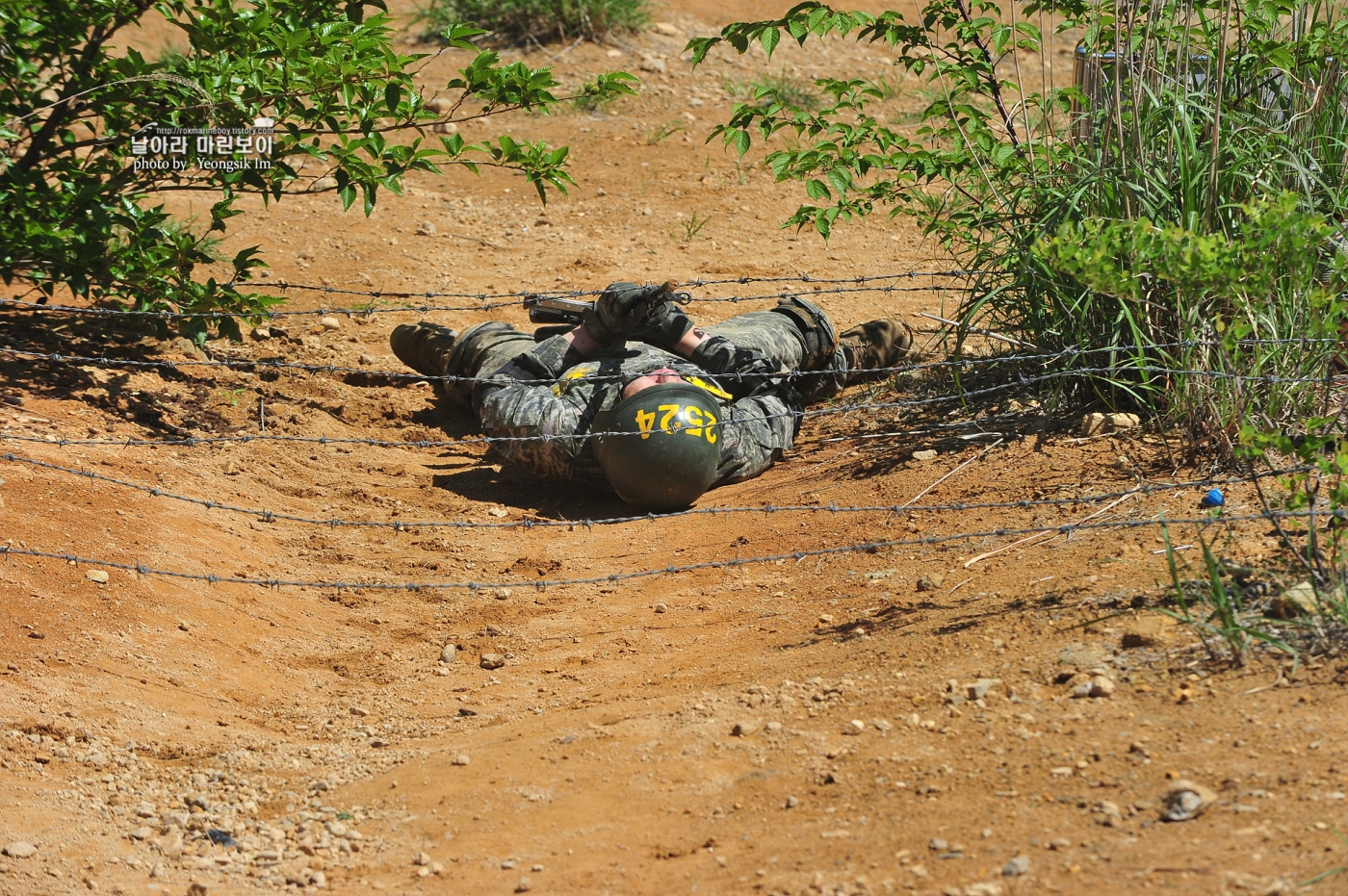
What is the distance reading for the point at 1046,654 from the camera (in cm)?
330

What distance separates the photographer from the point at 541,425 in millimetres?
5199

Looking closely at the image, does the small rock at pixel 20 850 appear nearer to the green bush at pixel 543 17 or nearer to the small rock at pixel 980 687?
the small rock at pixel 980 687

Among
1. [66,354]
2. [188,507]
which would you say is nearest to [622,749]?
[188,507]

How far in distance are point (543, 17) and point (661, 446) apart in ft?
23.1

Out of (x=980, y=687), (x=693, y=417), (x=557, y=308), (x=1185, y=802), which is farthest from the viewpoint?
(x=557, y=308)

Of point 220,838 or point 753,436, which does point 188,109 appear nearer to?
point 753,436

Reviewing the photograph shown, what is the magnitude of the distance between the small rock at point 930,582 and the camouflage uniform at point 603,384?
1.20 meters

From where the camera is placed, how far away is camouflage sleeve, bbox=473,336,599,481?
17.1 ft

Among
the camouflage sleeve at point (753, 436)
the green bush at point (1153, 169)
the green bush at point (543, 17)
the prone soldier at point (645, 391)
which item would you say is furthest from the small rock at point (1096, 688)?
the green bush at point (543, 17)

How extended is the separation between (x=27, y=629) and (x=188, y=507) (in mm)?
997

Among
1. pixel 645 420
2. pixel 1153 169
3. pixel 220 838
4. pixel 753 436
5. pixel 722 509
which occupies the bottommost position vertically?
pixel 220 838

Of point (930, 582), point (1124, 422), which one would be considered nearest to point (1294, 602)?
point (930, 582)

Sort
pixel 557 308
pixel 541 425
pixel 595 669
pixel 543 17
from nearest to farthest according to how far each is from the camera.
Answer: pixel 595 669
pixel 541 425
pixel 557 308
pixel 543 17

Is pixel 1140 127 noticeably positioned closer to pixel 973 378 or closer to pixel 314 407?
pixel 973 378
